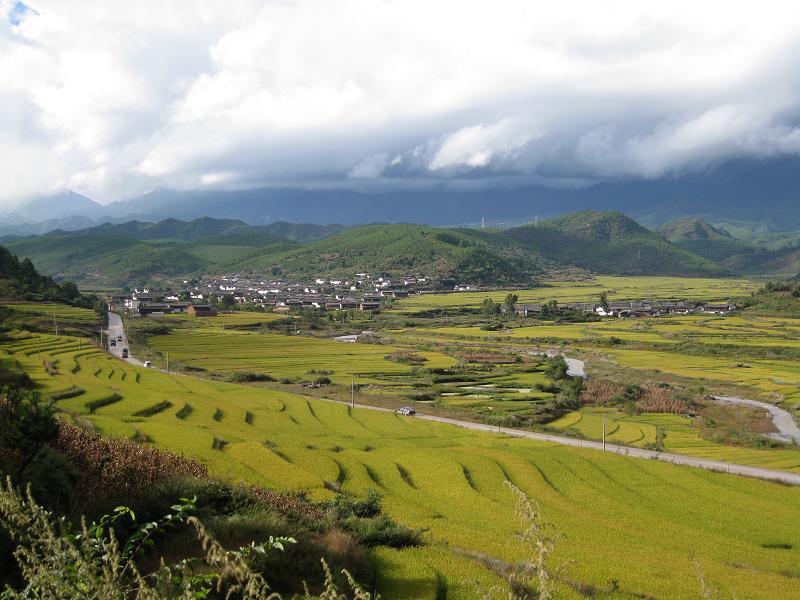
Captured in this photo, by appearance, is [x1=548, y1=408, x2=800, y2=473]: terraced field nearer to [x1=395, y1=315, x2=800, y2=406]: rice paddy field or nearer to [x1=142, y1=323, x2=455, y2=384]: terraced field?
[x1=395, y1=315, x2=800, y2=406]: rice paddy field

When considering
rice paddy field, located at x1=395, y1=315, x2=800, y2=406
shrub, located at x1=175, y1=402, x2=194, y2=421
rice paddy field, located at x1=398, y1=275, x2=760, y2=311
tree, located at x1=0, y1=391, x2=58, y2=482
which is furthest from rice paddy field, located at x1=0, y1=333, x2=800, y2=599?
rice paddy field, located at x1=398, y1=275, x2=760, y2=311

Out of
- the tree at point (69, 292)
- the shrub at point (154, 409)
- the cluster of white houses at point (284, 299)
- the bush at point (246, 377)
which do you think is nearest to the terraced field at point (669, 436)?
the shrub at point (154, 409)

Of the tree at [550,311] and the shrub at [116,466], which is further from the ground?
the shrub at [116,466]

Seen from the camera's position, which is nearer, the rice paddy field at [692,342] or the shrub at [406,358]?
the rice paddy field at [692,342]

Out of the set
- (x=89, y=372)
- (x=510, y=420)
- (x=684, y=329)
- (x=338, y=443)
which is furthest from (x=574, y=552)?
(x=684, y=329)

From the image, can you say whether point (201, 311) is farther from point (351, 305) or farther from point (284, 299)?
point (284, 299)

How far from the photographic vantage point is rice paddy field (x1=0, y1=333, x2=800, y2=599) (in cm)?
1235

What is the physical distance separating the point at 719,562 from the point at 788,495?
1423 cm

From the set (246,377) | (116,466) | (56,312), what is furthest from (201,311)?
(116,466)

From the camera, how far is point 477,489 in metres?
23.7

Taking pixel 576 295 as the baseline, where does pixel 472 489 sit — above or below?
above

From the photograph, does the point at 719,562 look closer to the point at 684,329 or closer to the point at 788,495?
the point at 788,495

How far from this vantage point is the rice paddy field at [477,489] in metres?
12.4

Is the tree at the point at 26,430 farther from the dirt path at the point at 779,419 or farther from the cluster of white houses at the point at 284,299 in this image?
the cluster of white houses at the point at 284,299
